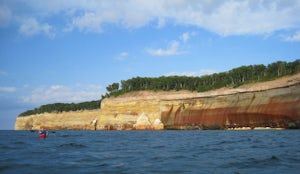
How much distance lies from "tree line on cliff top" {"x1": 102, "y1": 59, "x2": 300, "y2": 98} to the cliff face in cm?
622

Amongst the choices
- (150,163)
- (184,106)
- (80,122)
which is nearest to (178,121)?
(184,106)

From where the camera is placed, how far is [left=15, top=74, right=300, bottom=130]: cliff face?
74000 mm

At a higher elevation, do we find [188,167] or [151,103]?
[151,103]

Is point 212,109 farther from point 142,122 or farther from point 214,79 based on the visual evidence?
point 214,79

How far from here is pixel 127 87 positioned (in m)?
133

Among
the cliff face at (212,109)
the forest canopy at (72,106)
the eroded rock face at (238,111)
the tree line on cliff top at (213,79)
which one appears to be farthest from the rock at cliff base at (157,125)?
the forest canopy at (72,106)

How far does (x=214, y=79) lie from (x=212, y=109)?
25.6m

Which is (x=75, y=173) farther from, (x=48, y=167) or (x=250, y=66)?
(x=250, y=66)

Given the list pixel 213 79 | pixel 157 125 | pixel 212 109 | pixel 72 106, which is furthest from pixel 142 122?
pixel 72 106

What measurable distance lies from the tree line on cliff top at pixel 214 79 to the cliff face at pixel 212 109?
622 centimetres

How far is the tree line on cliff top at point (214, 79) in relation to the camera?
93425 millimetres

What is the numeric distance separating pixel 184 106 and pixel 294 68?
95.1 ft

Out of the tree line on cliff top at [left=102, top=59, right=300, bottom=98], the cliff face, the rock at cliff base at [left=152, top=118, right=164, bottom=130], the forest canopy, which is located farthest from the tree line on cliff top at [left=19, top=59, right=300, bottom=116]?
the forest canopy

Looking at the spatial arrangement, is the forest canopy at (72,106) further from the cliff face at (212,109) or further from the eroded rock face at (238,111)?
the eroded rock face at (238,111)
